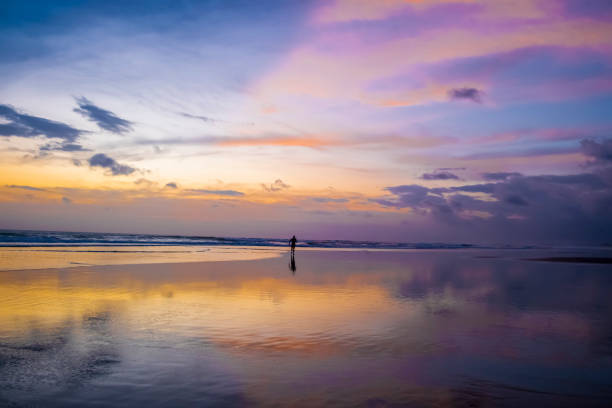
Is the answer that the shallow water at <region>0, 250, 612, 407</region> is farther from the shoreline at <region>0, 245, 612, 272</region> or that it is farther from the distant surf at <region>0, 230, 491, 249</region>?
the distant surf at <region>0, 230, 491, 249</region>

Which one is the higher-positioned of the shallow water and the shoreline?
the shoreline

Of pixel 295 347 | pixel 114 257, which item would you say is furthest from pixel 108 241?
pixel 295 347

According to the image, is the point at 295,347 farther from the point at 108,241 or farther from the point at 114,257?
the point at 108,241

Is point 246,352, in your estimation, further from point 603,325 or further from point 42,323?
point 603,325

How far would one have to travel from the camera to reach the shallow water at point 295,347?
20.5ft

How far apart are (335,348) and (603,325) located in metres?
8.02

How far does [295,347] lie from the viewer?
8688 mm

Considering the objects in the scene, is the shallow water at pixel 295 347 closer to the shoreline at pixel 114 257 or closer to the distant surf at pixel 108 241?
the shoreline at pixel 114 257

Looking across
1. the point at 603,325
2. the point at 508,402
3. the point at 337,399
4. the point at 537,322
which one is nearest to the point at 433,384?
the point at 508,402

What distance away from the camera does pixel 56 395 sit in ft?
19.5

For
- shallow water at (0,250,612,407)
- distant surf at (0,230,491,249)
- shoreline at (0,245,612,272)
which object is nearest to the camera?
shallow water at (0,250,612,407)

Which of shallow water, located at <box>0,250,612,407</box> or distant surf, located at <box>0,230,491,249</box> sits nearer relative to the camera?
shallow water, located at <box>0,250,612,407</box>

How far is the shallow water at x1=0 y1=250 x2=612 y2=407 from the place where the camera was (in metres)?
6.26

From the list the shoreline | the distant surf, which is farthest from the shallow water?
the distant surf
